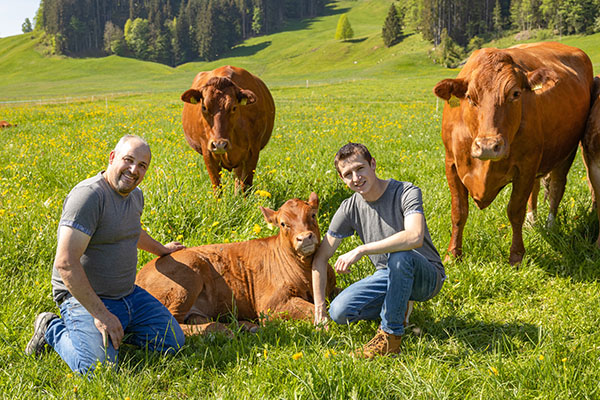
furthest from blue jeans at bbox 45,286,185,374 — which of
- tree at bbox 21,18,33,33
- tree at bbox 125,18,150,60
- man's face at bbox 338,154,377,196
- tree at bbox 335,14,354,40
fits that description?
tree at bbox 21,18,33,33

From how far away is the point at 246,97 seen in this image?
6.83m

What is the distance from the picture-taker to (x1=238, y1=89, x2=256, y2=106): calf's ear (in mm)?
6824

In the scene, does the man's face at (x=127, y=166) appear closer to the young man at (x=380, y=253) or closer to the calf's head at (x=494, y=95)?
the young man at (x=380, y=253)

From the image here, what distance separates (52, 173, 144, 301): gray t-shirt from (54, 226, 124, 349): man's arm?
3.2 inches

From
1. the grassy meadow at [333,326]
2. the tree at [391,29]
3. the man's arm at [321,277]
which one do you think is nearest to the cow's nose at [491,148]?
the grassy meadow at [333,326]

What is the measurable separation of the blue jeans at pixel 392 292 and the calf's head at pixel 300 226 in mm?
515

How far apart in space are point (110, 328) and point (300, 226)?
1714 mm

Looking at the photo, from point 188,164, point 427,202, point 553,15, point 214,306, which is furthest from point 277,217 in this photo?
point 553,15

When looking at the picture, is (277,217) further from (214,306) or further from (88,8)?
(88,8)

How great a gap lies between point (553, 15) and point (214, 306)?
94.3m

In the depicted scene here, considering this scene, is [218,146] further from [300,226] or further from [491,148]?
[491,148]

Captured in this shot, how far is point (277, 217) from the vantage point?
4453mm

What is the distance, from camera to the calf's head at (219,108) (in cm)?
645

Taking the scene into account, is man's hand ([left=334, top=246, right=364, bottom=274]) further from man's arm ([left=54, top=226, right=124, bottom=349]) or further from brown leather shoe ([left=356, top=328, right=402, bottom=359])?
man's arm ([left=54, top=226, right=124, bottom=349])
